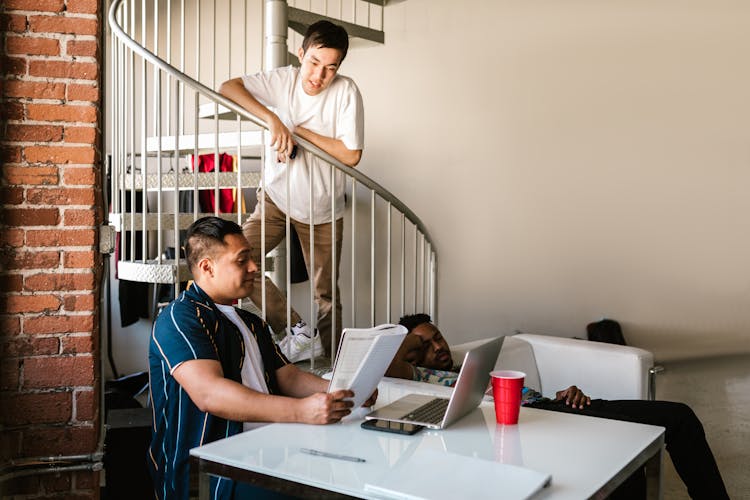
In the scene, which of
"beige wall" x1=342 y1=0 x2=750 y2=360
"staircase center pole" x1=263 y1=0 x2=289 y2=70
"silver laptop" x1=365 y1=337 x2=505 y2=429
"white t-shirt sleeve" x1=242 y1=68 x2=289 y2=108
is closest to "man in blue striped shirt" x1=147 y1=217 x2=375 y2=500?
"silver laptop" x1=365 y1=337 x2=505 y2=429

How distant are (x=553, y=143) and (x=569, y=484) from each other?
3089 mm

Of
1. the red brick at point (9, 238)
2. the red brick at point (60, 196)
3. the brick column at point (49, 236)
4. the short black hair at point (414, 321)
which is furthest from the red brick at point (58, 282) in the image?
the short black hair at point (414, 321)

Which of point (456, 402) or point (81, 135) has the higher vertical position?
point (81, 135)

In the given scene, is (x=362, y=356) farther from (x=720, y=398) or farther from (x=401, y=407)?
(x=720, y=398)

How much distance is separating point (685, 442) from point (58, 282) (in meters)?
2.02

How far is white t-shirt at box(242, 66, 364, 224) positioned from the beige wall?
1.53 meters

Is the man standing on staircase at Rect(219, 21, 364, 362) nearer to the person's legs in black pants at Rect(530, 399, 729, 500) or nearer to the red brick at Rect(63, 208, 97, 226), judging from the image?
the red brick at Rect(63, 208, 97, 226)

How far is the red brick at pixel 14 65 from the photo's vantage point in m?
2.11

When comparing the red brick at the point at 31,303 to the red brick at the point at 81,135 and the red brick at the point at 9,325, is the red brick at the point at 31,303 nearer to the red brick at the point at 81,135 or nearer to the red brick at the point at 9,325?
the red brick at the point at 9,325

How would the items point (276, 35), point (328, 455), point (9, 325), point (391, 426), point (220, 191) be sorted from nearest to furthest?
1. point (328, 455)
2. point (391, 426)
3. point (9, 325)
4. point (276, 35)
5. point (220, 191)

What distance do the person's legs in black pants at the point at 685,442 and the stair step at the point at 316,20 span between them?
2532 mm

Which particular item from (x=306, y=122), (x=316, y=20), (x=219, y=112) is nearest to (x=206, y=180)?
(x=219, y=112)

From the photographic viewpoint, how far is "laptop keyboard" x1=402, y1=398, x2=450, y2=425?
1.73 m

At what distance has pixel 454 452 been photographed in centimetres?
152
